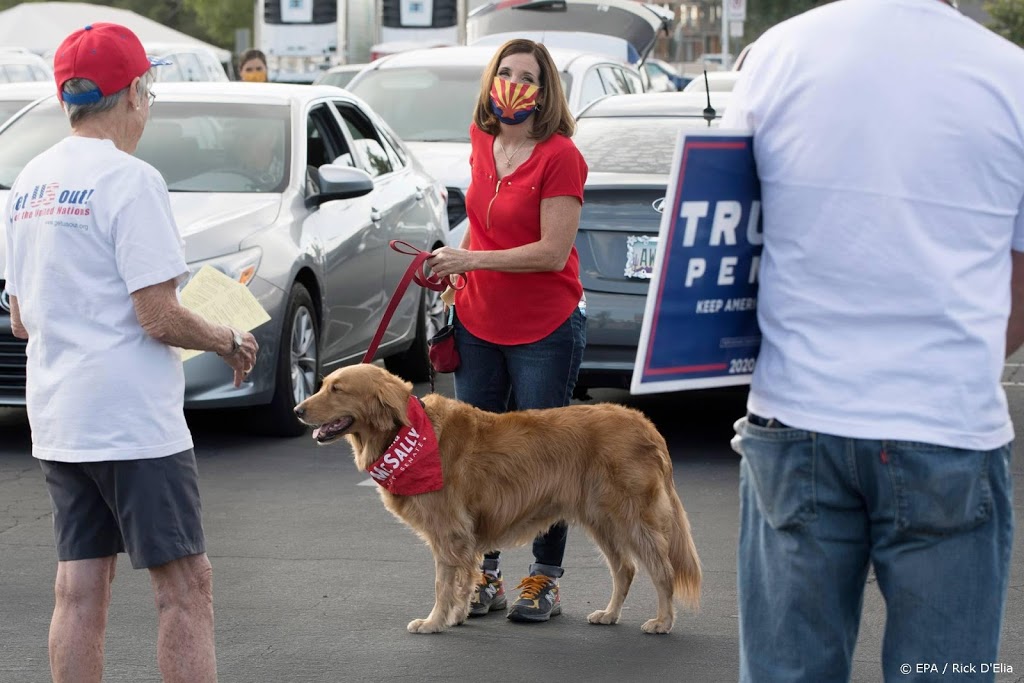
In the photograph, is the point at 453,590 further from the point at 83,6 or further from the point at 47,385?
the point at 83,6

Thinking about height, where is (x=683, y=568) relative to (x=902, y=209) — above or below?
below

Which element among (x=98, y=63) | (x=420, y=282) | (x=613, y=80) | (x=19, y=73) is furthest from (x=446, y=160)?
(x=19, y=73)

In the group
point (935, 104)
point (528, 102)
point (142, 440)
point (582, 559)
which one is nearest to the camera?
point (935, 104)

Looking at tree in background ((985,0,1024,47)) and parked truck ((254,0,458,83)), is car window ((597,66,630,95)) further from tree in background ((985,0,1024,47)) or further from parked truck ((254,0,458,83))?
tree in background ((985,0,1024,47))

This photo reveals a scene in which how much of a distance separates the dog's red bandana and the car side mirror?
3.43 metres

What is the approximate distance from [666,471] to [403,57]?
364 inches

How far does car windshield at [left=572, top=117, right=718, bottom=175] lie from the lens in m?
8.17

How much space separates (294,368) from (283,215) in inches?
32.4

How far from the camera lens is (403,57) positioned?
13.6 metres

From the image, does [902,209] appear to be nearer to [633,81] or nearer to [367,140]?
[367,140]

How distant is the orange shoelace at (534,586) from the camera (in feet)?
16.9

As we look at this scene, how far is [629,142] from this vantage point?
8648 millimetres

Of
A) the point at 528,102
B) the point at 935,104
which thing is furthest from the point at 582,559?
the point at 935,104

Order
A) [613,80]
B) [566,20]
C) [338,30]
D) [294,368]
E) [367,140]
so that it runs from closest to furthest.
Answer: [294,368]
[367,140]
[613,80]
[566,20]
[338,30]
